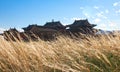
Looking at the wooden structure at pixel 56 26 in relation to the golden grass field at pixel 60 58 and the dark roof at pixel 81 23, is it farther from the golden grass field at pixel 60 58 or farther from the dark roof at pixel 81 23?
the golden grass field at pixel 60 58

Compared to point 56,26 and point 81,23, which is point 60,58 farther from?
point 56,26

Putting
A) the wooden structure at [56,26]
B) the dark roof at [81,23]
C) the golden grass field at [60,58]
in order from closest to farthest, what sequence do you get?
the golden grass field at [60,58], the dark roof at [81,23], the wooden structure at [56,26]

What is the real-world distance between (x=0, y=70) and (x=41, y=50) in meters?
0.81

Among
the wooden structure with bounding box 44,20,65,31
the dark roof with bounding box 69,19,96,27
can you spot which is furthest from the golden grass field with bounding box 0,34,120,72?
the wooden structure with bounding box 44,20,65,31

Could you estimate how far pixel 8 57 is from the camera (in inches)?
182

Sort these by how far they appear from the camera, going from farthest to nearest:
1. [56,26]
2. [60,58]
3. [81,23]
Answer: [56,26], [81,23], [60,58]

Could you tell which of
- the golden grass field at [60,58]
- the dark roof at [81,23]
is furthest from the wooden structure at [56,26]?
the golden grass field at [60,58]

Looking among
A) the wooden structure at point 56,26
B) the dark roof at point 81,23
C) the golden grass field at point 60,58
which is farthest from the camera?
the wooden structure at point 56,26

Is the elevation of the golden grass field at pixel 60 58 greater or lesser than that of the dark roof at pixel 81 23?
lesser

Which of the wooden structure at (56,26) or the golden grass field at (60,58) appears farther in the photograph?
the wooden structure at (56,26)

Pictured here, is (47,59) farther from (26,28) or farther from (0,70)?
(26,28)

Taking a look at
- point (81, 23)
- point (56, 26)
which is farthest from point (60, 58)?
point (56, 26)

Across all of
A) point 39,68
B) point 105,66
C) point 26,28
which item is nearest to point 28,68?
Answer: point 39,68

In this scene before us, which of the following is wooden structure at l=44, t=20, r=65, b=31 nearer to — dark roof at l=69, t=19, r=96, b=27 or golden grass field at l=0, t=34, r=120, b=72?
dark roof at l=69, t=19, r=96, b=27
